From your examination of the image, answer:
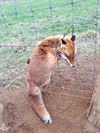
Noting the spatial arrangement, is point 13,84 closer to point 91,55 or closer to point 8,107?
point 8,107

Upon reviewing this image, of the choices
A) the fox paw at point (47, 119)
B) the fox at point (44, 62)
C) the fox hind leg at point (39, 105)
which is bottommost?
the fox paw at point (47, 119)

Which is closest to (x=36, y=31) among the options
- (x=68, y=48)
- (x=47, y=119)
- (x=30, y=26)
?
(x=30, y=26)

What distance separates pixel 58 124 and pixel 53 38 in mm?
945

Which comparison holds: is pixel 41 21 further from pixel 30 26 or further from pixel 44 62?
pixel 44 62

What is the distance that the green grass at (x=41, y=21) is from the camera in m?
5.79

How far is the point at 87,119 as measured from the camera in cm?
332

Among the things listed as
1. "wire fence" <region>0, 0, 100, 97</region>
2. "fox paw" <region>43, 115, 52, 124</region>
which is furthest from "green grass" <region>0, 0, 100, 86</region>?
"fox paw" <region>43, 115, 52, 124</region>

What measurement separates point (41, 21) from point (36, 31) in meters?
0.80

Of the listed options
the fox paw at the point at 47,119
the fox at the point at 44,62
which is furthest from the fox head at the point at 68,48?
the fox paw at the point at 47,119

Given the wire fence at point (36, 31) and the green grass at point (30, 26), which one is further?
the green grass at point (30, 26)

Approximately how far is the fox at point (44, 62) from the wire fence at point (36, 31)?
0.57 feet

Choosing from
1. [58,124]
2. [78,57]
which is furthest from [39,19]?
[58,124]

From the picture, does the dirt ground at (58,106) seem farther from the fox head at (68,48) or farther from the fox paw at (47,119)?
the fox head at (68,48)

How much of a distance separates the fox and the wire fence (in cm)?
17
